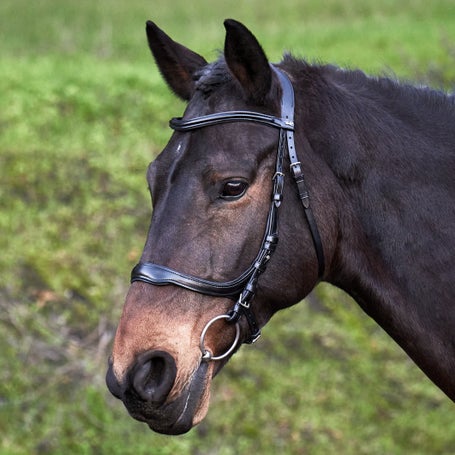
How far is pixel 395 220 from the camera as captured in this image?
3.03 m

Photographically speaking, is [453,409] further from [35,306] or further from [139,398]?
[139,398]

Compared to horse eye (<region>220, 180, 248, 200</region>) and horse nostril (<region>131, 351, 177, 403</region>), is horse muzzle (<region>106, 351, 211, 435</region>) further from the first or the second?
horse eye (<region>220, 180, 248, 200</region>)

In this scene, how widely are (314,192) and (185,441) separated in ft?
13.5

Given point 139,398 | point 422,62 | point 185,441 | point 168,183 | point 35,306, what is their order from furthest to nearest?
1. point 422,62
2. point 35,306
3. point 185,441
4. point 168,183
5. point 139,398

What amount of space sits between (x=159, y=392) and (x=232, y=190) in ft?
2.52

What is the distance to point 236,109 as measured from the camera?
117 inches

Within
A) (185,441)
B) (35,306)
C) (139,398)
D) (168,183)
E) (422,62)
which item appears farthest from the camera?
(422,62)

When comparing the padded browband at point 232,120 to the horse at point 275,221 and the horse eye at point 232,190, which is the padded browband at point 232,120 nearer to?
the horse at point 275,221

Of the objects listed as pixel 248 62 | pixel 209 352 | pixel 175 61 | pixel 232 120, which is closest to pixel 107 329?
pixel 175 61

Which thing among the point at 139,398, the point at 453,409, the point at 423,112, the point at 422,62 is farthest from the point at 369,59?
the point at 139,398

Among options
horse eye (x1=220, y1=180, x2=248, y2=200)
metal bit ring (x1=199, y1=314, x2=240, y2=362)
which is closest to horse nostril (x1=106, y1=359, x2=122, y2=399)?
metal bit ring (x1=199, y1=314, x2=240, y2=362)

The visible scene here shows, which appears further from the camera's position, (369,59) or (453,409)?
(369,59)

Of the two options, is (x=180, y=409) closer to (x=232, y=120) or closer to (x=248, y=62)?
(x=232, y=120)

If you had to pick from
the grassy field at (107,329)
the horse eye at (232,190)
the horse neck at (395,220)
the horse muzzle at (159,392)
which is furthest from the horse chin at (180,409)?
the grassy field at (107,329)
